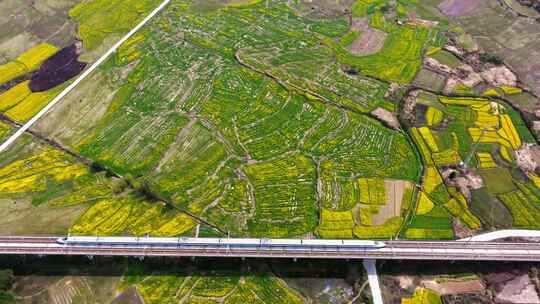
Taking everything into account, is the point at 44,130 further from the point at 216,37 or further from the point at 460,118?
the point at 460,118

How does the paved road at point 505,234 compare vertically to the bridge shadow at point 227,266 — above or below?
above

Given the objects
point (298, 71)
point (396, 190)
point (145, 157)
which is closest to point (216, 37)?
point (298, 71)

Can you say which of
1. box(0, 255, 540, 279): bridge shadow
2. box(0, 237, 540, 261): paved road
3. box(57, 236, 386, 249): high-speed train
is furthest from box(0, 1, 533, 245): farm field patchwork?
box(0, 255, 540, 279): bridge shadow

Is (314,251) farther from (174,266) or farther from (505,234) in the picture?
(505,234)

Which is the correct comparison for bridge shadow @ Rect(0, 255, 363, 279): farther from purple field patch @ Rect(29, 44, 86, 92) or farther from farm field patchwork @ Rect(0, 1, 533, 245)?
purple field patch @ Rect(29, 44, 86, 92)

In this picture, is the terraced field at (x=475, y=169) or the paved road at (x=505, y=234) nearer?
the paved road at (x=505, y=234)

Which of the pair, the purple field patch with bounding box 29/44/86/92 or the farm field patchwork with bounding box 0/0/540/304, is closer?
the farm field patchwork with bounding box 0/0/540/304

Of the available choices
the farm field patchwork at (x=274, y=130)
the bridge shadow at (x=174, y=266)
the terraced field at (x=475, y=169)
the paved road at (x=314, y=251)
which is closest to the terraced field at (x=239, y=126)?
the farm field patchwork at (x=274, y=130)

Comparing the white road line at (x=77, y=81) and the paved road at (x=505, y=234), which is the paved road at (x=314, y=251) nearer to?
the paved road at (x=505, y=234)

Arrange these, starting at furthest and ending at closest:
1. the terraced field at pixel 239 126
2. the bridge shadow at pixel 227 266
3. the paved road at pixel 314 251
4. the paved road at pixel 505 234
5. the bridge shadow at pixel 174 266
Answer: the terraced field at pixel 239 126
the paved road at pixel 505 234
the bridge shadow at pixel 174 266
the bridge shadow at pixel 227 266
the paved road at pixel 314 251

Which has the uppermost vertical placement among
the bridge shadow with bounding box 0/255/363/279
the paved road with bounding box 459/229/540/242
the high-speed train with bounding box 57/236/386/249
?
the paved road with bounding box 459/229/540/242
